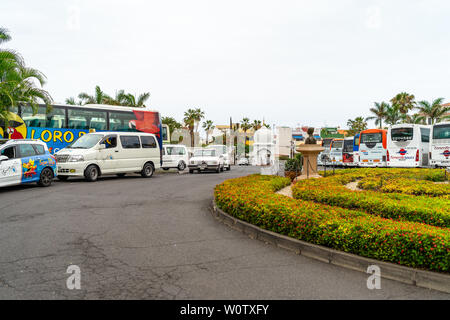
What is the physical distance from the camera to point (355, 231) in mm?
4902

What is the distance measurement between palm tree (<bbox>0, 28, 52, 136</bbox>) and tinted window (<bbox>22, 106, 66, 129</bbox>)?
0.41 m

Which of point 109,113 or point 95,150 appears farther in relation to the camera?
point 109,113

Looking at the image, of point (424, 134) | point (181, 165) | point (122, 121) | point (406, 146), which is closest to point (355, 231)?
point (122, 121)

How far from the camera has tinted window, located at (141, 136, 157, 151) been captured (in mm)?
18438

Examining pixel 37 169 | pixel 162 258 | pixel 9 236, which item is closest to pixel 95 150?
pixel 37 169

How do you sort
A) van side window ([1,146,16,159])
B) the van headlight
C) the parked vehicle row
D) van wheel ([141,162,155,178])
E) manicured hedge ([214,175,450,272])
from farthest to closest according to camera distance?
the parked vehicle row
van wheel ([141,162,155,178])
the van headlight
van side window ([1,146,16,159])
manicured hedge ([214,175,450,272])

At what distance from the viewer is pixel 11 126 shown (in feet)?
55.1

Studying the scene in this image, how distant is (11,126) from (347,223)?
16.8 meters

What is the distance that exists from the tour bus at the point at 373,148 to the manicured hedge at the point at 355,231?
24.0m

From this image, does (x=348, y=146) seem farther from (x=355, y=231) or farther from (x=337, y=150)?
(x=355, y=231)

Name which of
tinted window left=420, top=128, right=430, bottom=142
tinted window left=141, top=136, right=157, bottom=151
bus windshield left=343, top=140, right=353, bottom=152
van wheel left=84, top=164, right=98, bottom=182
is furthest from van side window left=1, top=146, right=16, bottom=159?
bus windshield left=343, top=140, right=353, bottom=152

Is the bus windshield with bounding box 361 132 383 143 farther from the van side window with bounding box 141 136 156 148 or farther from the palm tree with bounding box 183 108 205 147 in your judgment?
the palm tree with bounding box 183 108 205 147

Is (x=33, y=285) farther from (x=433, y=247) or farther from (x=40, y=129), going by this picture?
(x=40, y=129)

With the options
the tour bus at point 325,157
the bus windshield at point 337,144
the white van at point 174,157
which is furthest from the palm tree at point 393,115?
the white van at point 174,157
